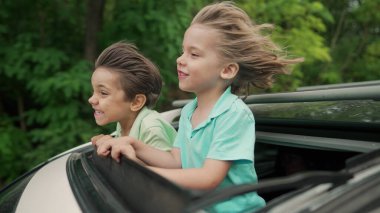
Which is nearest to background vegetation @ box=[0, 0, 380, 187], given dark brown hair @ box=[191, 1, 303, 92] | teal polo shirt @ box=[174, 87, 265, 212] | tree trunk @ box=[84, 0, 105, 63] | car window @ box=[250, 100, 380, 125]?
tree trunk @ box=[84, 0, 105, 63]

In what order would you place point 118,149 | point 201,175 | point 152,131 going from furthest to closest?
point 152,131 → point 118,149 → point 201,175

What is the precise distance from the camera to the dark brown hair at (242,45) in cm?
149

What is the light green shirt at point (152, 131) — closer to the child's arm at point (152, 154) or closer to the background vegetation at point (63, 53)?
the child's arm at point (152, 154)

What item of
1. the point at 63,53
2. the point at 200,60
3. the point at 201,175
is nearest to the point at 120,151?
the point at 201,175

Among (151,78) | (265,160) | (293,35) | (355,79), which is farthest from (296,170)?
(355,79)

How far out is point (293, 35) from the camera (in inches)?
235

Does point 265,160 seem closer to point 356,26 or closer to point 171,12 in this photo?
point 171,12

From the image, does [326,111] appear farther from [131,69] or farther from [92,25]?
[92,25]

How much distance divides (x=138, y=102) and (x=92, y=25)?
120 inches

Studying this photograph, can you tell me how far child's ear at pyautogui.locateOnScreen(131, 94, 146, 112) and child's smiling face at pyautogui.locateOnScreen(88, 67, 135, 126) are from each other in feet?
0.15

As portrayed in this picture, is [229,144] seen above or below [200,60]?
below

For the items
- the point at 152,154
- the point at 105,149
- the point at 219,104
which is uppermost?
the point at 219,104

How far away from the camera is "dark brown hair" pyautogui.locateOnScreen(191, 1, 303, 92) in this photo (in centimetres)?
149

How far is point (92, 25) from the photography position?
4.71 meters
